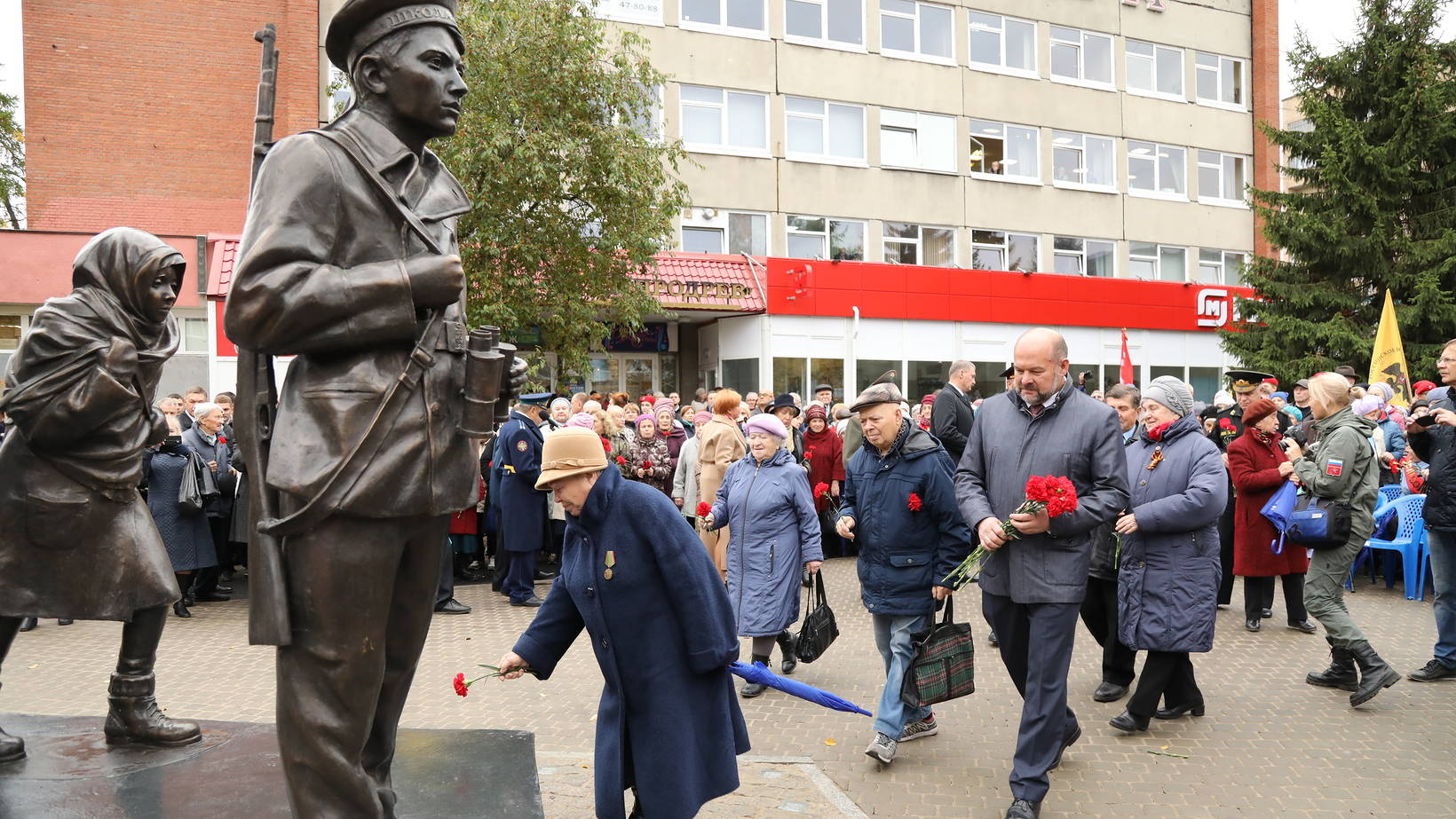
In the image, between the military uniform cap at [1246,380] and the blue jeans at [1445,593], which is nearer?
the blue jeans at [1445,593]

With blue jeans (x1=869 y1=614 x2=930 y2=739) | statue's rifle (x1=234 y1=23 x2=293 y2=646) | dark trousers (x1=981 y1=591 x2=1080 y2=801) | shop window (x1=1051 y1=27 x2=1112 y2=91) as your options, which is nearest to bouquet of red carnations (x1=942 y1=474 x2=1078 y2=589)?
dark trousers (x1=981 y1=591 x2=1080 y2=801)

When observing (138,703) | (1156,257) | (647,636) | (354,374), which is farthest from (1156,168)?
(354,374)

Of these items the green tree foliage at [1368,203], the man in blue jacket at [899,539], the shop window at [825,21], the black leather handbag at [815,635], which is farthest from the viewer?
the shop window at [825,21]

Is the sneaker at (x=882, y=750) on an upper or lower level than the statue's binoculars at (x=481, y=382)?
lower

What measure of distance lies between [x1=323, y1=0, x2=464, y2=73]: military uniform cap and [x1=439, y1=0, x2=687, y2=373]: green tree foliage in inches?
488

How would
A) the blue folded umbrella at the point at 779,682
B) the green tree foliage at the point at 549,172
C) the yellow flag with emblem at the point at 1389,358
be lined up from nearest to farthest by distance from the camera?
the blue folded umbrella at the point at 779,682 → the yellow flag with emblem at the point at 1389,358 → the green tree foliage at the point at 549,172

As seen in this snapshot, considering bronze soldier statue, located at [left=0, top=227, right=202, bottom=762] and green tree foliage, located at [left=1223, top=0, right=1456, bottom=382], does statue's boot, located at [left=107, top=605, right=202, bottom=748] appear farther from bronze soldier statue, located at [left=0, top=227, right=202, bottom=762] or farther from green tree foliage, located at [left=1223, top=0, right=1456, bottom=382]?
green tree foliage, located at [left=1223, top=0, right=1456, bottom=382]

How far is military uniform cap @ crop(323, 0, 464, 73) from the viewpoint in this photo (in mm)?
2750

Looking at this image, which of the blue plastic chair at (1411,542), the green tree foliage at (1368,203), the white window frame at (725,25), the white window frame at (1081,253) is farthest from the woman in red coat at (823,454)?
→ the white window frame at (1081,253)

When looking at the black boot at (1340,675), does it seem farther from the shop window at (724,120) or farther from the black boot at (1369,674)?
the shop window at (724,120)

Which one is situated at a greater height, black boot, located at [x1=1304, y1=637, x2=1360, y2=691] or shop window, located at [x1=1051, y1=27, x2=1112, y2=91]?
shop window, located at [x1=1051, y1=27, x2=1112, y2=91]

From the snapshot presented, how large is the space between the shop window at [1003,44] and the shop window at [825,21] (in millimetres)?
3687

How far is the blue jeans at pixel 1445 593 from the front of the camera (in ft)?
23.8

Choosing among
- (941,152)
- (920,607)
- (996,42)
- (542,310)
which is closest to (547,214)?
(542,310)
